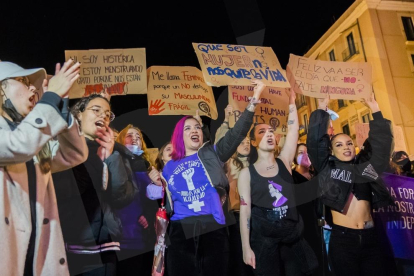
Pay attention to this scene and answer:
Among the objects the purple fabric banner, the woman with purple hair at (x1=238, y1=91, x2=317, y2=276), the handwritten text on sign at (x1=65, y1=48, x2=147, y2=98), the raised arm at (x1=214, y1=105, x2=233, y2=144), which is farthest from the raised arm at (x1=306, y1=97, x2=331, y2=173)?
the handwritten text on sign at (x1=65, y1=48, x2=147, y2=98)

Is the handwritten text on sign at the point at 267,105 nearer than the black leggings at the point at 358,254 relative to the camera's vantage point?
No

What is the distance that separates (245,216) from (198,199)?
53 centimetres

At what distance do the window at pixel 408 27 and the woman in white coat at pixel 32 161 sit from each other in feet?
69.2

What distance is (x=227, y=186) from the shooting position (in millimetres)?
3500

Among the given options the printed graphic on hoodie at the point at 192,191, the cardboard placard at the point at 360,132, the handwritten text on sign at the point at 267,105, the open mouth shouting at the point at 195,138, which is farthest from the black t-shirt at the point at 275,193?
the cardboard placard at the point at 360,132

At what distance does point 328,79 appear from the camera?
514 centimetres

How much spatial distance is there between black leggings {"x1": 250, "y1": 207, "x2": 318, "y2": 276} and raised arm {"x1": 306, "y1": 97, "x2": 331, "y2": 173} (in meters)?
0.76

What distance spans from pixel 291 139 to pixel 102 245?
220 centimetres

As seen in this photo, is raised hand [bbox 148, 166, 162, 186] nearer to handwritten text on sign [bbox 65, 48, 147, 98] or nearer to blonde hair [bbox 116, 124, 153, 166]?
blonde hair [bbox 116, 124, 153, 166]

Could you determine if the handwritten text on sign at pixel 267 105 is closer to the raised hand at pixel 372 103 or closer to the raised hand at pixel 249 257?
the raised hand at pixel 372 103

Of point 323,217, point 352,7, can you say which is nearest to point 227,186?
point 323,217

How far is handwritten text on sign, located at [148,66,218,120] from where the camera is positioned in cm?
555

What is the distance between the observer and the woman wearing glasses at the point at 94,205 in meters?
2.54

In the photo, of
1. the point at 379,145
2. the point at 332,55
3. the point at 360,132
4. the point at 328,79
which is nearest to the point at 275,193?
the point at 379,145
